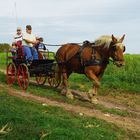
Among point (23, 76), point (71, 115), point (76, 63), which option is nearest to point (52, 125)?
point (71, 115)

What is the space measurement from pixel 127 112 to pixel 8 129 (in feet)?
16.1

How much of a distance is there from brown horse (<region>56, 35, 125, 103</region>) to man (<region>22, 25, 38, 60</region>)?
1487 millimetres

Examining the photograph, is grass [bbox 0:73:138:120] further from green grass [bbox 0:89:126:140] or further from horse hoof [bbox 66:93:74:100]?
green grass [bbox 0:89:126:140]

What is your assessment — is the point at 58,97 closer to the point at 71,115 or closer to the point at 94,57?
the point at 94,57

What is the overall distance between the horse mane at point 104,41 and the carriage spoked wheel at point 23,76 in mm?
2916

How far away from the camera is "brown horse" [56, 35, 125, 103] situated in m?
13.8

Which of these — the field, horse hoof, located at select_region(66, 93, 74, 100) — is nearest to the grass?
the field

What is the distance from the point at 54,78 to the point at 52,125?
767cm

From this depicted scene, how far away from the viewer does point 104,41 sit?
47.0 feet

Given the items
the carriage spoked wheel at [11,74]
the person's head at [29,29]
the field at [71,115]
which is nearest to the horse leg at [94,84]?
the field at [71,115]

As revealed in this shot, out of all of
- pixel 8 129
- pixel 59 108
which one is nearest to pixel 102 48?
pixel 59 108

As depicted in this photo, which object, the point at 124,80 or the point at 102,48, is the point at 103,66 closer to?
the point at 102,48

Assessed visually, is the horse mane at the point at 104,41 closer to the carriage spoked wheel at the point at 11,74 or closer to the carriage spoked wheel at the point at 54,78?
the carriage spoked wheel at the point at 54,78

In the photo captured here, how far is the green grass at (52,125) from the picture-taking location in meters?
8.80
